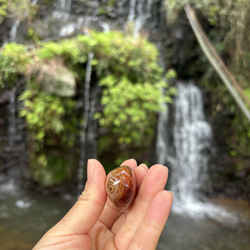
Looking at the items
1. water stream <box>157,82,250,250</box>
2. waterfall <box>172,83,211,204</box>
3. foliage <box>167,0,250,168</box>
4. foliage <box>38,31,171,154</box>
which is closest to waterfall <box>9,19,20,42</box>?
foliage <box>38,31,171,154</box>

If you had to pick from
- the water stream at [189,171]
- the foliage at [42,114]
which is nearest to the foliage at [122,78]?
the water stream at [189,171]

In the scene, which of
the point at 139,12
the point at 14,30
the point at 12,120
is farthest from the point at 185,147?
the point at 14,30

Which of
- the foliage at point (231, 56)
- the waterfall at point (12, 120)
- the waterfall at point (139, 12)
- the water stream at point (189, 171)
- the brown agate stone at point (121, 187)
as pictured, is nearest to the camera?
the brown agate stone at point (121, 187)

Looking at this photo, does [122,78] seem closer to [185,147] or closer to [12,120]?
[185,147]

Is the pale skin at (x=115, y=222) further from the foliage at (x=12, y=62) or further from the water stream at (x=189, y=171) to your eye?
the foliage at (x=12, y=62)

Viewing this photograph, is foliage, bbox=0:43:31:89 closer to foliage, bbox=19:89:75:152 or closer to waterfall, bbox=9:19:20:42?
foliage, bbox=19:89:75:152
